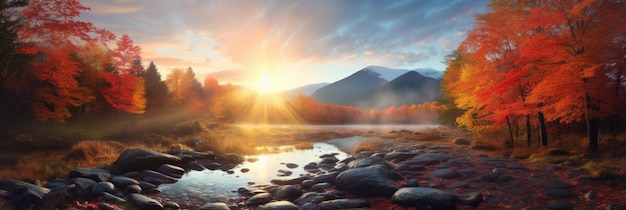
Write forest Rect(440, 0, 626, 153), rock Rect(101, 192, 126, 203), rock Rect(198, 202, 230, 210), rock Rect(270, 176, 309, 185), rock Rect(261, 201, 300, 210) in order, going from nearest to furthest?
rock Rect(261, 201, 300, 210) < rock Rect(198, 202, 230, 210) < rock Rect(101, 192, 126, 203) < forest Rect(440, 0, 626, 153) < rock Rect(270, 176, 309, 185)

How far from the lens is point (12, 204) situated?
825 cm

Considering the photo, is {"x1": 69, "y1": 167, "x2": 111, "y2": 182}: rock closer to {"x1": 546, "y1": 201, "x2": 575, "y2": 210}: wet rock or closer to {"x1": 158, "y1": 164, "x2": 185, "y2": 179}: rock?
{"x1": 158, "y1": 164, "x2": 185, "y2": 179}: rock

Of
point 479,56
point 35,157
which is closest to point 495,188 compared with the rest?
point 479,56

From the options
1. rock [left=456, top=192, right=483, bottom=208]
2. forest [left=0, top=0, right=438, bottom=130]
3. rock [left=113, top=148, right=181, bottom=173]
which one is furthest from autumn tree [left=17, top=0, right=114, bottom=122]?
rock [left=456, top=192, right=483, bottom=208]

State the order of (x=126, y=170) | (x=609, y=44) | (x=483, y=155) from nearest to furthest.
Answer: (x=609, y=44)
(x=126, y=170)
(x=483, y=155)

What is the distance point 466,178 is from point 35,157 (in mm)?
21706

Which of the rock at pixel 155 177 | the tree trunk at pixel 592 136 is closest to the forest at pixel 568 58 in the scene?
the tree trunk at pixel 592 136

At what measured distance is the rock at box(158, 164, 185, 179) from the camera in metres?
14.6

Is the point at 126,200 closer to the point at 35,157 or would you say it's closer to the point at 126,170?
the point at 126,170

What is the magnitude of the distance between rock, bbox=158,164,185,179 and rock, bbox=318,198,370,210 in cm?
778

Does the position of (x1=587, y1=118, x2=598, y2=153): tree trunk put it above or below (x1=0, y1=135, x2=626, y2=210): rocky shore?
above

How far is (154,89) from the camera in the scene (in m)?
54.6

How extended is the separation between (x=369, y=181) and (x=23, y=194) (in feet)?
31.3

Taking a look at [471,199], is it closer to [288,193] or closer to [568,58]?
[288,193]
